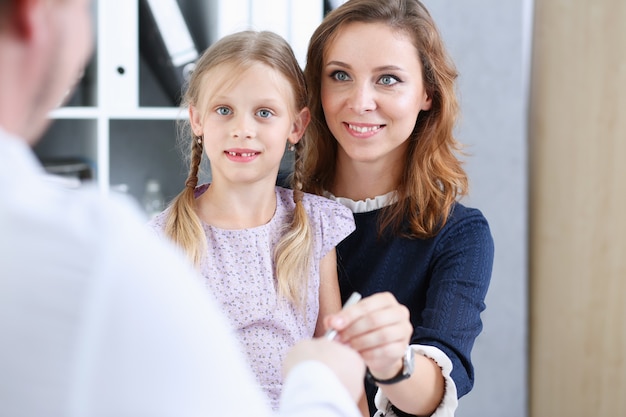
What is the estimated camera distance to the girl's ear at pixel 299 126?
1.43 meters

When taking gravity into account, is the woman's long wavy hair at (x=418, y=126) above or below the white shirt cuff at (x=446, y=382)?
above

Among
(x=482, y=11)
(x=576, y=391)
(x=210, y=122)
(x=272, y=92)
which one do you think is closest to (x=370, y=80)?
(x=272, y=92)

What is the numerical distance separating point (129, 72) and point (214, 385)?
2.07 metres

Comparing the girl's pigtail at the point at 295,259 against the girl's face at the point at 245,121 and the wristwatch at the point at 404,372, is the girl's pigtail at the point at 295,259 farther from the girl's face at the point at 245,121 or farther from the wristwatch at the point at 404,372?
the wristwatch at the point at 404,372

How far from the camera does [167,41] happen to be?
2486 millimetres

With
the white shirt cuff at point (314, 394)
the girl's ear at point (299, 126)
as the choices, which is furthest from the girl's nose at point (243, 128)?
the white shirt cuff at point (314, 394)

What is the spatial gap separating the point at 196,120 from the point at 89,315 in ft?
2.91

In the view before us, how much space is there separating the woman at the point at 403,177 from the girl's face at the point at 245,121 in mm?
149

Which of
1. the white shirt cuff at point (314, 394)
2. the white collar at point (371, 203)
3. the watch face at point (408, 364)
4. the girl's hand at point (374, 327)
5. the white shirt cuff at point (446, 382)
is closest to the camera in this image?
the white shirt cuff at point (314, 394)

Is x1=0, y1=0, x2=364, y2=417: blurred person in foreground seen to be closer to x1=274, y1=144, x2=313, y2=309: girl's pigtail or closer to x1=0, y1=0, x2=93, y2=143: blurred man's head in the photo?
x1=0, y1=0, x2=93, y2=143: blurred man's head

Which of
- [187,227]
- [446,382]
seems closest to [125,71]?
[187,227]

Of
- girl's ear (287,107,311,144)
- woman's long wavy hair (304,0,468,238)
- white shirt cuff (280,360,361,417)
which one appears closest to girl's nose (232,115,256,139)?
girl's ear (287,107,311,144)

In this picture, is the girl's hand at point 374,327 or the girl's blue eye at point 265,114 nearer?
the girl's hand at point 374,327

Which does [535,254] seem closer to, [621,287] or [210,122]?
[621,287]
